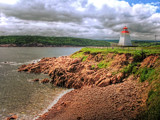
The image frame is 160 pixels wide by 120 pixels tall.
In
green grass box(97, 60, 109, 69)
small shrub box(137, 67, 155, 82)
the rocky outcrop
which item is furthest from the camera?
green grass box(97, 60, 109, 69)

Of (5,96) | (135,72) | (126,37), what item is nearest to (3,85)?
(5,96)

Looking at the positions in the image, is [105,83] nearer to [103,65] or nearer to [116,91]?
[116,91]

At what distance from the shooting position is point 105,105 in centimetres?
1619

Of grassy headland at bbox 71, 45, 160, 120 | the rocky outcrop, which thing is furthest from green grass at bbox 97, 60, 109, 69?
the rocky outcrop

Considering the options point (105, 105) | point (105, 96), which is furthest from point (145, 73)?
point (105, 105)

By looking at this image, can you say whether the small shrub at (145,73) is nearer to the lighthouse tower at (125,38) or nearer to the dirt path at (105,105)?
the dirt path at (105,105)

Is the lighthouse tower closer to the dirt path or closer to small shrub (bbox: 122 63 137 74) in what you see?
small shrub (bbox: 122 63 137 74)

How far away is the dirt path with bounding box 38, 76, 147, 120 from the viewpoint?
1457 centimetres

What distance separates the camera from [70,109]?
1716cm

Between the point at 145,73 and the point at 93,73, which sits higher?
the point at 145,73

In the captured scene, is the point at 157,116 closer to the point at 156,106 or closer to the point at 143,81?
the point at 156,106

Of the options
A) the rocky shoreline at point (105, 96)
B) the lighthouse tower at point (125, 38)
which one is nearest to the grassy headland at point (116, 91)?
the rocky shoreline at point (105, 96)

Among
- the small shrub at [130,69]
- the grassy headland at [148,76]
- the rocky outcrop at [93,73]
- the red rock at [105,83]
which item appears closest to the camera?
the grassy headland at [148,76]

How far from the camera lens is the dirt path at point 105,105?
14.6 meters
